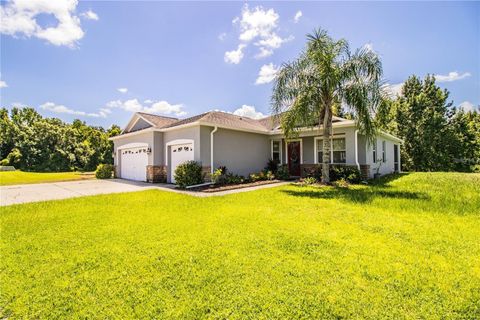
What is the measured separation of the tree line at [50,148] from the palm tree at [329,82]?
23.9 metres

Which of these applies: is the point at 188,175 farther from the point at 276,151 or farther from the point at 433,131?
the point at 433,131

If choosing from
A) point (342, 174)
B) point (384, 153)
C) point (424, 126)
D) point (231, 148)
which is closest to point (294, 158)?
point (342, 174)

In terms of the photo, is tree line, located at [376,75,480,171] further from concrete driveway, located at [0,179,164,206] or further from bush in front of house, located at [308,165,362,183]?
concrete driveway, located at [0,179,164,206]

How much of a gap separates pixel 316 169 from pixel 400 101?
18968 millimetres

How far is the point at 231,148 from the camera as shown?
44.3 feet

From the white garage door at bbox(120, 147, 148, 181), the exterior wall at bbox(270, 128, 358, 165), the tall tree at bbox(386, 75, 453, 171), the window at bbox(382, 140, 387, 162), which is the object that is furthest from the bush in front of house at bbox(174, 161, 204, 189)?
the tall tree at bbox(386, 75, 453, 171)

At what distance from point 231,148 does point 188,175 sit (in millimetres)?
3229

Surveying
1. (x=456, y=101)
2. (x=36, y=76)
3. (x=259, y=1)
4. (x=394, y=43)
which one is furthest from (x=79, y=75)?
(x=456, y=101)

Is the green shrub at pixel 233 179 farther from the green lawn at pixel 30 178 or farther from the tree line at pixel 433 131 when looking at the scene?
the tree line at pixel 433 131

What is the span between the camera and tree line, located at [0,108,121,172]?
28047 millimetres

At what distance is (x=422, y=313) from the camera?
7.74 ft

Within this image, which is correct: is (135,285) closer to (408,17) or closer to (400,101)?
(408,17)

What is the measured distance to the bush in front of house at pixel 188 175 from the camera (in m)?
11.5

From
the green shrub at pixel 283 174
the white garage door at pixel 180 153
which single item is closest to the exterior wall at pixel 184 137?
the white garage door at pixel 180 153
